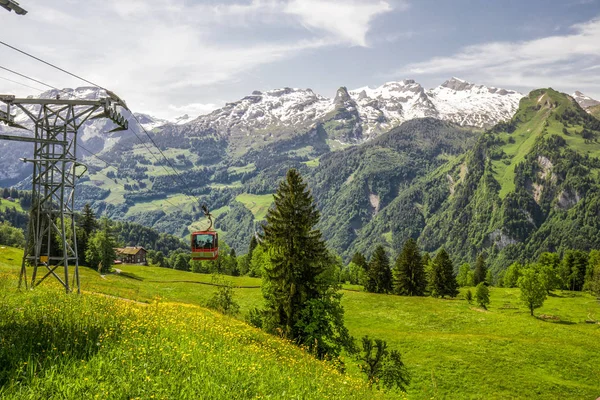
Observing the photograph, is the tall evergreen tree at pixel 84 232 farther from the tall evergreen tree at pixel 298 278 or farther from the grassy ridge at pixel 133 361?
the grassy ridge at pixel 133 361

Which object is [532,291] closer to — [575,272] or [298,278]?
[298,278]

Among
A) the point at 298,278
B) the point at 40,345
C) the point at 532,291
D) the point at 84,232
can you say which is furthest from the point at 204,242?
the point at 84,232

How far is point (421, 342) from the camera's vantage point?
166 ft

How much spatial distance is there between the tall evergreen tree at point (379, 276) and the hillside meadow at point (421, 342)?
20.5 m

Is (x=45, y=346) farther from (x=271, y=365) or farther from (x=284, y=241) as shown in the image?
(x=284, y=241)

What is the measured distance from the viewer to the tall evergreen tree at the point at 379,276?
10106 centimetres

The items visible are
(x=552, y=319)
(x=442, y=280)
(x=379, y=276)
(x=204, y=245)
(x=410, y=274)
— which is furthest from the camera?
(x=379, y=276)

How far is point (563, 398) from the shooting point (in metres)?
37.8

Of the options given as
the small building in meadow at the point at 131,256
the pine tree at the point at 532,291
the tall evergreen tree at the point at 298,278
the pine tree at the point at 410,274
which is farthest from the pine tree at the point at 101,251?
the small building in meadow at the point at 131,256

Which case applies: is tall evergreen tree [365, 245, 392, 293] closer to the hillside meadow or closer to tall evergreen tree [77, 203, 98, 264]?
the hillside meadow

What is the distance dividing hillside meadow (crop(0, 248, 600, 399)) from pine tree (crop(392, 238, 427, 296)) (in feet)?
53.7

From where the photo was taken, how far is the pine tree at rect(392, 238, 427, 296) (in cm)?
9588

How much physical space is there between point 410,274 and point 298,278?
2754 inches

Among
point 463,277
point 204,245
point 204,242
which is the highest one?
point 204,242
